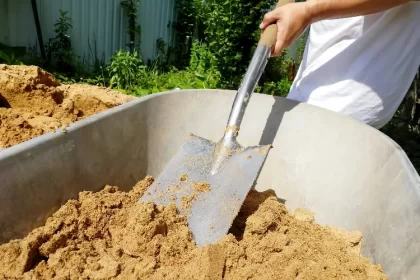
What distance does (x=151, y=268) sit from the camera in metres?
1.15

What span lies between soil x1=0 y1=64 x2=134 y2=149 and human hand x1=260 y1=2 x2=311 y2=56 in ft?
2.89

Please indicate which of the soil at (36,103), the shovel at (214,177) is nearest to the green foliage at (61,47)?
the soil at (36,103)

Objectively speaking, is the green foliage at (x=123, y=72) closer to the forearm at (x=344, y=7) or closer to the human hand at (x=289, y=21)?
the human hand at (x=289, y=21)

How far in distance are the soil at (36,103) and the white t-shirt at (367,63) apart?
3.37 feet

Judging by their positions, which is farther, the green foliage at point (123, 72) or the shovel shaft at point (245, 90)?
the green foliage at point (123, 72)

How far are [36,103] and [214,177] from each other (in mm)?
951

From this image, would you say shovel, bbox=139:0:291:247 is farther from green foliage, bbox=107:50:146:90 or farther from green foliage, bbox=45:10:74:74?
green foliage, bbox=45:10:74:74

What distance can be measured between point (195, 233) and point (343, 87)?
88cm

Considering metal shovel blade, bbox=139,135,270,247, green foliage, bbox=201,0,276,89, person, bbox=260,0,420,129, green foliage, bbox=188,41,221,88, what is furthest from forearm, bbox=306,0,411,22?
green foliage, bbox=188,41,221,88

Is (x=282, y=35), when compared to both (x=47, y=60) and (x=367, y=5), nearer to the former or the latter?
(x=367, y=5)

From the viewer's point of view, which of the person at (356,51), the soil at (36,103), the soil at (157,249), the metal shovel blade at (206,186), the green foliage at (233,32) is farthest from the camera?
the green foliage at (233,32)

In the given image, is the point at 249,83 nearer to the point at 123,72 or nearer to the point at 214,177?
the point at 214,177

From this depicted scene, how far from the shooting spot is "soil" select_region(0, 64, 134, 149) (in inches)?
66.4

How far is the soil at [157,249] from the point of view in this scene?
3.67 ft
